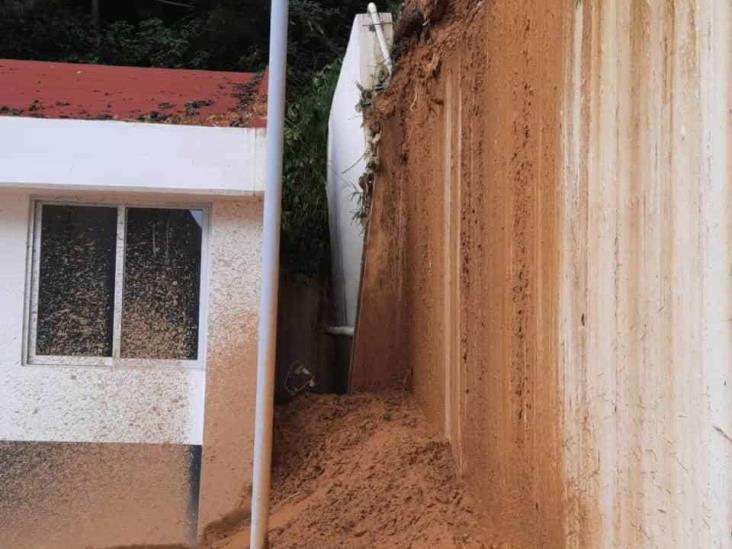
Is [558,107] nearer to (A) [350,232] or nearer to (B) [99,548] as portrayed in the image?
(B) [99,548]

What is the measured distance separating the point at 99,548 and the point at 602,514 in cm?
366

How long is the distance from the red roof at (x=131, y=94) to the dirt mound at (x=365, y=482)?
7.17ft

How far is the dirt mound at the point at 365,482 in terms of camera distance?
3.67 m

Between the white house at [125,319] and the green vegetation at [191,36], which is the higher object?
the green vegetation at [191,36]

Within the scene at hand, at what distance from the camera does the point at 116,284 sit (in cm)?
486

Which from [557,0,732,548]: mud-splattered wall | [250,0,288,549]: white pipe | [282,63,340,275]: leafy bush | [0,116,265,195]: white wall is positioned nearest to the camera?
[557,0,732,548]: mud-splattered wall

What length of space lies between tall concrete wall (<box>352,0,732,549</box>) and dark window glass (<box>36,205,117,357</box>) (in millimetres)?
2212

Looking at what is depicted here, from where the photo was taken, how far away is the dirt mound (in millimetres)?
3672

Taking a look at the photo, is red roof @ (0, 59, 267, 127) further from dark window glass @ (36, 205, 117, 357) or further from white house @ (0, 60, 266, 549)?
dark window glass @ (36, 205, 117, 357)

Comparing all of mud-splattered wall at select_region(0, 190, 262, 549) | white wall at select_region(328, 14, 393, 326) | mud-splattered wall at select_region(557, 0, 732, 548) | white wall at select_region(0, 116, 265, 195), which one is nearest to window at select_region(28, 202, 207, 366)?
mud-splattered wall at select_region(0, 190, 262, 549)

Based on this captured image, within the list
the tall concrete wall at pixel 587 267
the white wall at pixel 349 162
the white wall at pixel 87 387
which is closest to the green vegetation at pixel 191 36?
the white wall at pixel 349 162

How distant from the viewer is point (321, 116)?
916 centimetres

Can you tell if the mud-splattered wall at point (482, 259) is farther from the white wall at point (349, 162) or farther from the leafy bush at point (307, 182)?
the leafy bush at point (307, 182)

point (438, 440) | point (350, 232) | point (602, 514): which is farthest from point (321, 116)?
point (602, 514)
